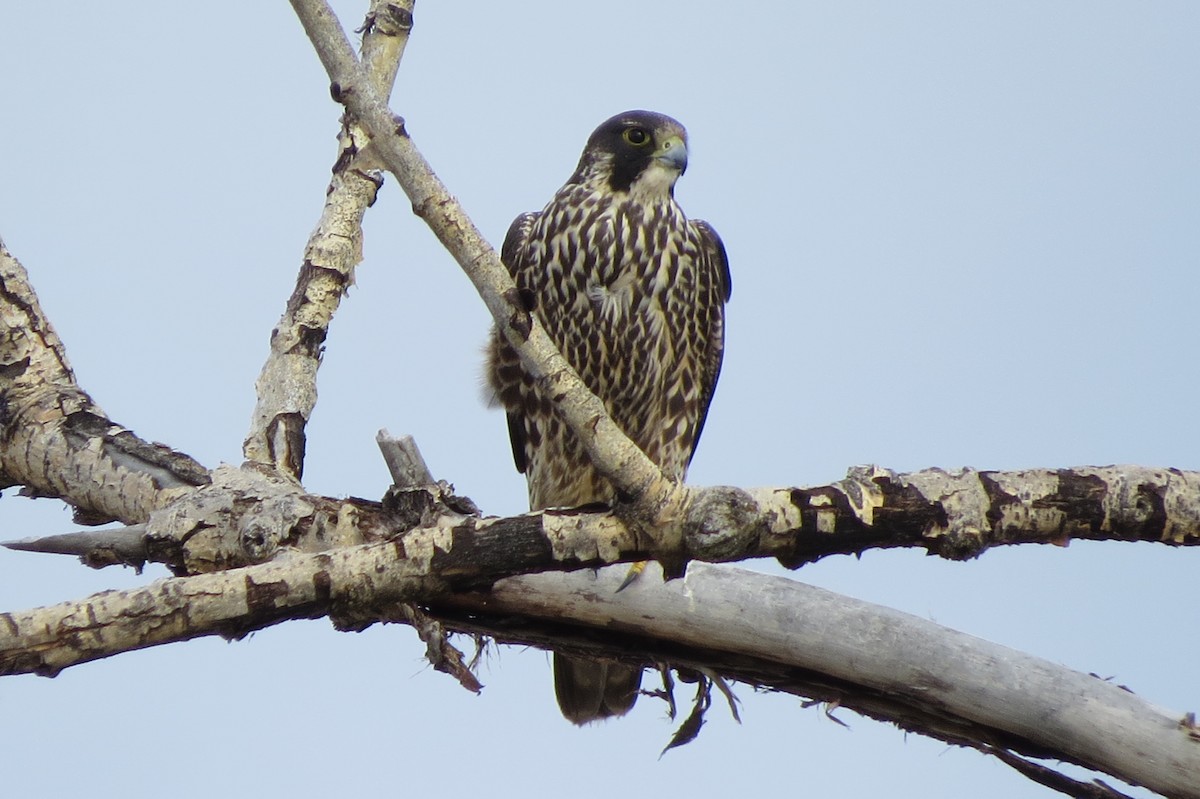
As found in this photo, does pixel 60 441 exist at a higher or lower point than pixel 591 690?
higher

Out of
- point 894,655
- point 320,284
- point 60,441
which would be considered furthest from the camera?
point 320,284

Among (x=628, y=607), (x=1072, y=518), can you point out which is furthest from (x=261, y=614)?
(x=1072, y=518)

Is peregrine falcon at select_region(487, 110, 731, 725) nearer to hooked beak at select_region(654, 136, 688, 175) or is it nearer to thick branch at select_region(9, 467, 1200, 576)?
hooked beak at select_region(654, 136, 688, 175)

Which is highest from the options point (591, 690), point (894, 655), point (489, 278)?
point (489, 278)

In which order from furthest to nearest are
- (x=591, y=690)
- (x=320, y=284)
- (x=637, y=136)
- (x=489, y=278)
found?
(x=637, y=136), (x=591, y=690), (x=320, y=284), (x=489, y=278)

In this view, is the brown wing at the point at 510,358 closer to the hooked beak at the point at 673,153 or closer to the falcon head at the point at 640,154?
the falcon head at the point at 640,154

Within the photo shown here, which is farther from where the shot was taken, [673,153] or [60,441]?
[673,153]

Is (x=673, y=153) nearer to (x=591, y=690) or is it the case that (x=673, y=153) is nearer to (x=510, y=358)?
(x=510, y=358)

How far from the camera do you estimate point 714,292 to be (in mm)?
4109

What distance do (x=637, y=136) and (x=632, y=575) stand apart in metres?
1.82

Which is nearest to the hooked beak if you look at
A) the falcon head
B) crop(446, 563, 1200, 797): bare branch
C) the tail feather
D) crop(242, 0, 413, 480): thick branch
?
the falcon head

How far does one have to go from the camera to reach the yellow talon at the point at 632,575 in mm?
2543

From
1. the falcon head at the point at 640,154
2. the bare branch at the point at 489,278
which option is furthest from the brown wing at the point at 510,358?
the bare branch at the point at 489,278

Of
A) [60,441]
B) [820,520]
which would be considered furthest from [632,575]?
[60,441]
